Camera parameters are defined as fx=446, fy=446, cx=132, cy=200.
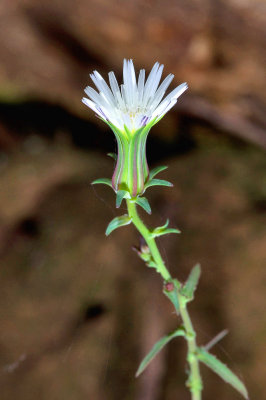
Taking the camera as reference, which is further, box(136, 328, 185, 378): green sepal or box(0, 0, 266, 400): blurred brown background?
box(0, 0, 266, 400): blurred brown background

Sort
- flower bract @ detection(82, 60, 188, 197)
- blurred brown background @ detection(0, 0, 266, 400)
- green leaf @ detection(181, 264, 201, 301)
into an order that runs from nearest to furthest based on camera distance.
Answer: flower bract @ detection(82, 60, 188, 197)
green leaf @ detection(181, 264, 201, 301)
blurred brown background @ detection(0, 0, 266, 400)

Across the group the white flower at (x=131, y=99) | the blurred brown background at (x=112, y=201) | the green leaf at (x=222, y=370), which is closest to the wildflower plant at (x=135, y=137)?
the white flower at (x=131, y=99)

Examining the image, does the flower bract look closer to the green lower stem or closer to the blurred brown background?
the green lower stem

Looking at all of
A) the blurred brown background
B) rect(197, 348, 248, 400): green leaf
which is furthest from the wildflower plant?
the blurred brown background

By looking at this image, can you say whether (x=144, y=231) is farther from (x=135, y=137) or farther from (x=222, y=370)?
(x=222, y=370)

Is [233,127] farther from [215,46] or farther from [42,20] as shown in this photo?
[42,20]
